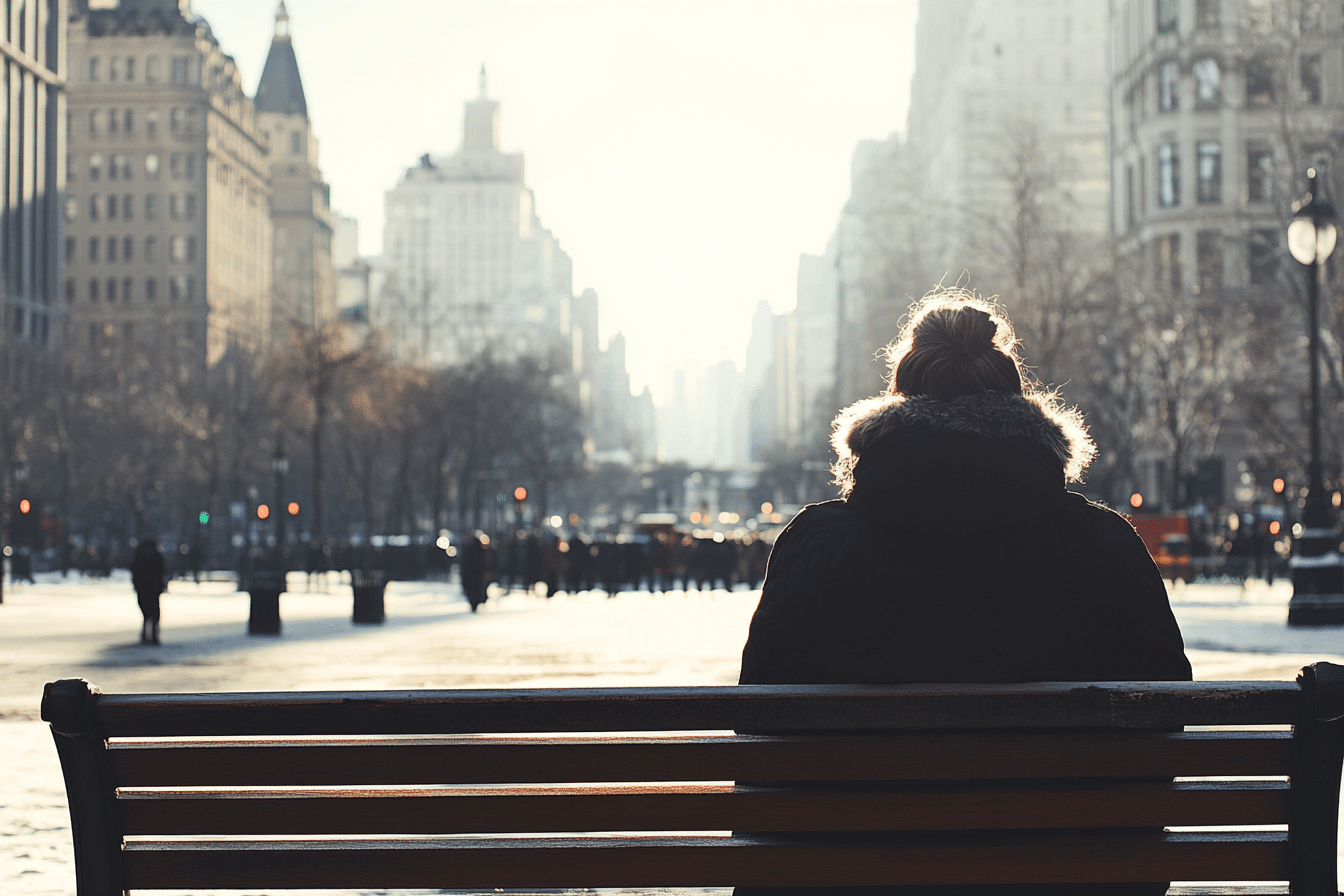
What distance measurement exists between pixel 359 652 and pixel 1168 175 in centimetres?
6919

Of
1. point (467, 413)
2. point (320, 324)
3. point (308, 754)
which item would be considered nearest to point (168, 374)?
point (467, 413)

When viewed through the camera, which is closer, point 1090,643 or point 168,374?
point 1090,643

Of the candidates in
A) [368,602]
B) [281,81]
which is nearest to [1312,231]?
[368,602]

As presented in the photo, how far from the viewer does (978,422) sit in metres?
3.66

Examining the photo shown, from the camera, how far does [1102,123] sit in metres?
148

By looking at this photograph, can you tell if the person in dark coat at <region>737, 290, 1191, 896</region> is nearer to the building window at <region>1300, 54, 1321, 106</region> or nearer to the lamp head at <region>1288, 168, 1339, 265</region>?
the lamp head at <region>1288, 168, 1339, 265</region>

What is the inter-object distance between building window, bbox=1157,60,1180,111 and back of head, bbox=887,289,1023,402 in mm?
80023

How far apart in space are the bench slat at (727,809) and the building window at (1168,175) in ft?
263

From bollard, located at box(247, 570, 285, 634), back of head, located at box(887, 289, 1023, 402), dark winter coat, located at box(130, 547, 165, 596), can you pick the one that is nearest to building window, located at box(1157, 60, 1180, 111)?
bollard, located at box(247, 570, 285, 634)

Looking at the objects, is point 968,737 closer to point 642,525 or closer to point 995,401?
point 995,401

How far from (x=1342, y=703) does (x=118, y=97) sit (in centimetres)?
14985

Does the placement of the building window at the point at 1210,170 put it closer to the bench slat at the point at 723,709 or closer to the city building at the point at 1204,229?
the city building at the point at 1204,229

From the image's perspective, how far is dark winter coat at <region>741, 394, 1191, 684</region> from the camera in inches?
140

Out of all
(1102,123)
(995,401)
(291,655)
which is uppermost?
(1102,123)
